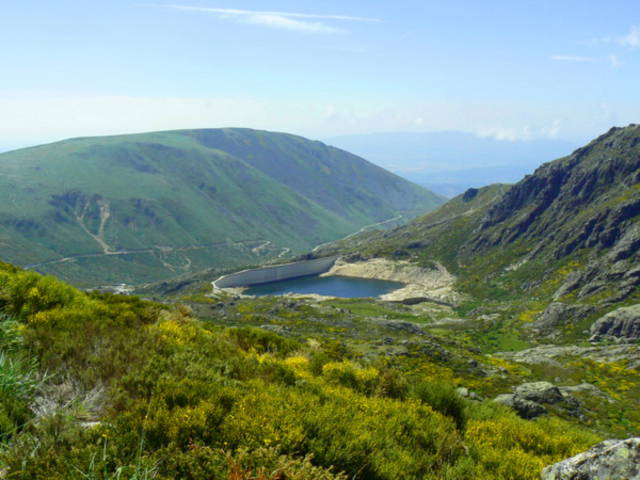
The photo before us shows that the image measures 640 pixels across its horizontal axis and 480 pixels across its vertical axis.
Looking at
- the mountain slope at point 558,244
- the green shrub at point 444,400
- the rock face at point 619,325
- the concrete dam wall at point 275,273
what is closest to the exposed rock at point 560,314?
the mountain slope at point 558,244

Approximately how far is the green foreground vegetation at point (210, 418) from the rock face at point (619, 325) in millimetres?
74286

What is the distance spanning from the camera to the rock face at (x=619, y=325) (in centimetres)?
6944

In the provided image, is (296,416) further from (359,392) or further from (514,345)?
(514,345)

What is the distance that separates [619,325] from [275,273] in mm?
131778

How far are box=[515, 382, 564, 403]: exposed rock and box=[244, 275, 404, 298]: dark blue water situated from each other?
119119 mm

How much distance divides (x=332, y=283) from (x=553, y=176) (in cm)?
9648

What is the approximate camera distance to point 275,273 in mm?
182625

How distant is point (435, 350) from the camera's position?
4538 cm

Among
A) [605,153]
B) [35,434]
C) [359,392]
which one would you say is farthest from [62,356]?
[605,153]

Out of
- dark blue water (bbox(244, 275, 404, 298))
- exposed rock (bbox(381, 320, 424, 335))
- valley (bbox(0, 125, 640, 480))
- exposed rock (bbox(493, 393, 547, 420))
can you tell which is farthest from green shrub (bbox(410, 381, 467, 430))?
dark blue water (bbox(244, 275, 404, 298))

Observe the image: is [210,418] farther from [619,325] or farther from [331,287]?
[331,287]

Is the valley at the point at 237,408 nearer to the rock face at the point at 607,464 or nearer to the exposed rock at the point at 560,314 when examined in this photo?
the rock face at the point at 607,464

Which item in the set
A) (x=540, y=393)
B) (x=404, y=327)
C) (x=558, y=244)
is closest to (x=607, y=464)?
(x=540, y=393)

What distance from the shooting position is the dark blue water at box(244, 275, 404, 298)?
159 m
